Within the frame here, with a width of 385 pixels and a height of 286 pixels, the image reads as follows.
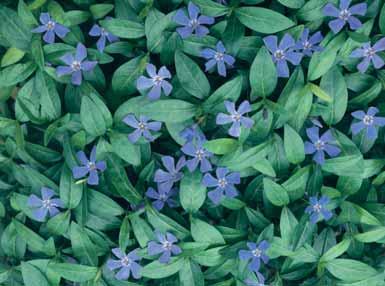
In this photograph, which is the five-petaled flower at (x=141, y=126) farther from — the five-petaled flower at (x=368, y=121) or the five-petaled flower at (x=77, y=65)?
the five-petaled flower at (x=368, y=121)

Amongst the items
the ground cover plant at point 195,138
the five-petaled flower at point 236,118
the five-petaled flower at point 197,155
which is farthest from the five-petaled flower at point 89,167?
the five-petaled flower at point 236,118

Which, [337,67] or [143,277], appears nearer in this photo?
[337,67]

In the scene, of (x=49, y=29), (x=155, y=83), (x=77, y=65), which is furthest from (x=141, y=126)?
(x=49, y=29)

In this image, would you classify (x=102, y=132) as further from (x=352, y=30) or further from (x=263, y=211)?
(x=352, y=30)

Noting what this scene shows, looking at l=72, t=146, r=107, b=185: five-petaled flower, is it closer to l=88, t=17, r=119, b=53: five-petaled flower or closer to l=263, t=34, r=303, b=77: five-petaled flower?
l=88, t=17, r=119, b=53: five-petaled flower

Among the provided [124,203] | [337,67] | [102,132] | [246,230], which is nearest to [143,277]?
[124,203]

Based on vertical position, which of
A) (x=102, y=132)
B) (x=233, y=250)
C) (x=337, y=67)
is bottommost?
(x=233, y=250)

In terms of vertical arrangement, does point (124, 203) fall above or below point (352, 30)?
below
